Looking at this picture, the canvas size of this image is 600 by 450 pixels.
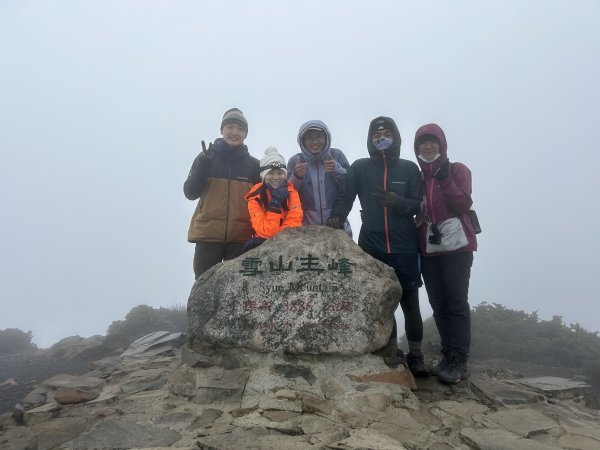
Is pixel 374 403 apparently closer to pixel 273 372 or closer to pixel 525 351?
pixel 273 372

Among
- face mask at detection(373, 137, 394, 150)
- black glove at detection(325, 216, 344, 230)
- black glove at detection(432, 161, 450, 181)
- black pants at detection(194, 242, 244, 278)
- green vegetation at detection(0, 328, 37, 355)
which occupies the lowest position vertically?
green vegetation at detection(0, 328, 37, 355)

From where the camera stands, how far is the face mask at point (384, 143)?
5820 mm

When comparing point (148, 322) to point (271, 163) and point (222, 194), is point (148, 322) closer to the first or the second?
point (222, 194)

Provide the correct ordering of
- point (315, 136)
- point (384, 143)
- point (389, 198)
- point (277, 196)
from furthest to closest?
point (315, 136), point (384, 143), point (277, 196), point (389, 198)

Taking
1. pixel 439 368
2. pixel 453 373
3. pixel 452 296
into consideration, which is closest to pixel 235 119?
pixel 452 296

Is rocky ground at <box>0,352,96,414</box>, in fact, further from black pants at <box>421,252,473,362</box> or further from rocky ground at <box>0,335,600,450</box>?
black pants at <box>421,252,473,362</box>

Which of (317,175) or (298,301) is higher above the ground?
(317,175)

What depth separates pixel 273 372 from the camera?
4.95 meters

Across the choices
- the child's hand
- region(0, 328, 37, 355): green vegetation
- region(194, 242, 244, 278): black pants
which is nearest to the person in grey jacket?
the child's hand

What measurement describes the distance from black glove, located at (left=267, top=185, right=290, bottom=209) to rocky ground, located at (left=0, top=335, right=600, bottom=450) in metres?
2.05

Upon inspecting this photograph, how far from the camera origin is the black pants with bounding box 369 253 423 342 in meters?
5.58

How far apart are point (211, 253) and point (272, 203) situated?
1.34 meters

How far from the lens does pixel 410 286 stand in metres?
5.58

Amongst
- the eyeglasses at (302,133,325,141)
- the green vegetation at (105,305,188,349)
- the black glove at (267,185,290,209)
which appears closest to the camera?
the black glove at (267,185,290,209)
